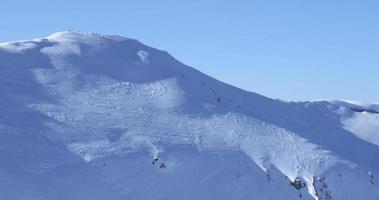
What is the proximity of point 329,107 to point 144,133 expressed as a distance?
24.5 m

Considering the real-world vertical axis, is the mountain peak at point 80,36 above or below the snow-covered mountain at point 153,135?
above

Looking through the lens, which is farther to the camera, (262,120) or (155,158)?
(262,120)

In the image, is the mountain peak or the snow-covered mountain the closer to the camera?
the snow-covered mountain

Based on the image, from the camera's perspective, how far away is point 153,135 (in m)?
38.6

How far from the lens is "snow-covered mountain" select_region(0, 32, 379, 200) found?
107ft

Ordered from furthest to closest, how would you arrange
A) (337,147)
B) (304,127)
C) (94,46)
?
(94,46) < (304,127) < (337,147)

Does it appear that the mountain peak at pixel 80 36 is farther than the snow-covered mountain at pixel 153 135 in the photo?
Result: Yes

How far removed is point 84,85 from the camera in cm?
4509

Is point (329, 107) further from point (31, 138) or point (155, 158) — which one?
point (31, 138)

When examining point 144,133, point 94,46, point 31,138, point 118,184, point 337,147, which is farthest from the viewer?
point 94,46

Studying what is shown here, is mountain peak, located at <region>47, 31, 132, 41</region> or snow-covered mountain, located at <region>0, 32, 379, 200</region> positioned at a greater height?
mountain peak, located at <region>47, 31, 132, 41</region>

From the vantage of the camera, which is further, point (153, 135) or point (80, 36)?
point (80, 36)

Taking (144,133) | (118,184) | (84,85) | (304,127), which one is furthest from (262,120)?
(118,184)

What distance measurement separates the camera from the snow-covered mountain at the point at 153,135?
107ft
